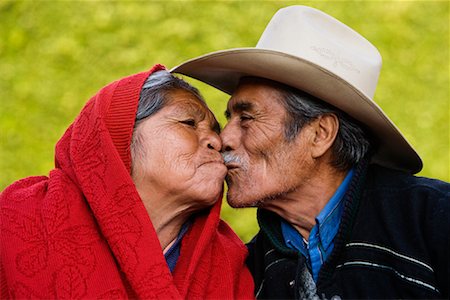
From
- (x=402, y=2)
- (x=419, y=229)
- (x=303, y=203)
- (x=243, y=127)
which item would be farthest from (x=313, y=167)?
(x=402, y=2)

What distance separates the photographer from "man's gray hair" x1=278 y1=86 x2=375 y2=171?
295 centimetres

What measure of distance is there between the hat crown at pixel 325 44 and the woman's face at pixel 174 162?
1.82 ft

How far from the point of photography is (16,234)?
250cm

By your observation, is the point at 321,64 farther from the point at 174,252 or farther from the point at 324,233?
the point at 174,252

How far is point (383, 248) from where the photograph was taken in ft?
8.84

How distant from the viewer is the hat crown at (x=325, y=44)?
9.45 ft

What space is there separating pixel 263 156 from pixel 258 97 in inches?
10.7

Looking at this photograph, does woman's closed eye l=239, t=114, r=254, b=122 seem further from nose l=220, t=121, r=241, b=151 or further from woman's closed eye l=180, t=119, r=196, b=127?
woman's closed eye l=180, t=119, r=196, b=127

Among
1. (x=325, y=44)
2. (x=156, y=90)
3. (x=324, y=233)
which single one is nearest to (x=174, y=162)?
(x=156, y=90)

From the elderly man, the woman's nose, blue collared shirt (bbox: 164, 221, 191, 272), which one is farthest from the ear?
blue collared shirt (bbox: 164, 221, 191, 272)

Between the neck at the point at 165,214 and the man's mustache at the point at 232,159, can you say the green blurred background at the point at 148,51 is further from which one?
the neck at the point at 165,214

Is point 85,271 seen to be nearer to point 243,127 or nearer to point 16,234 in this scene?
point 16,234

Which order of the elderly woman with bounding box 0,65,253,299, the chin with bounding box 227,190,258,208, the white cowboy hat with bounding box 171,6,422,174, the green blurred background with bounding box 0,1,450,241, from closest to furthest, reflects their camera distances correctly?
the elderly woman with bounding box 0,65,253,299 → the white cowboy hat with bounding box 171,6,422,174 → the chin with bounding box 227,190,258,208 → the green blurred background with bounding box 0,1,450,241

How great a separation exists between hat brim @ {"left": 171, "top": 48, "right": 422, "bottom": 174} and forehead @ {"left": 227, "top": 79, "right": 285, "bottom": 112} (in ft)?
0.17
